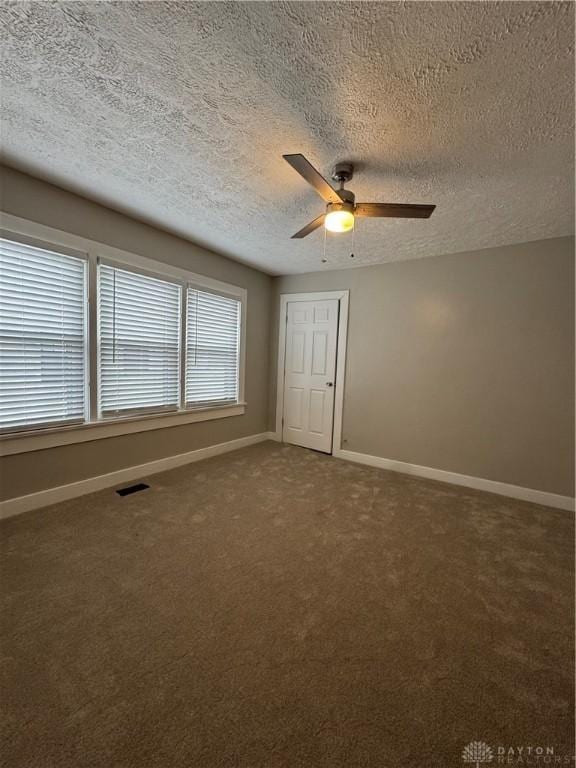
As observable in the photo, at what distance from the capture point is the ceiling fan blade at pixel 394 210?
71.5 inches

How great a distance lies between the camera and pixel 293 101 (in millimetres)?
1497

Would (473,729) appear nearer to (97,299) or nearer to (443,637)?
(443,637)

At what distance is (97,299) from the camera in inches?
106

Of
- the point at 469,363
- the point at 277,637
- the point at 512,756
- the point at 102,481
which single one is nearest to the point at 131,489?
the point at 102,481

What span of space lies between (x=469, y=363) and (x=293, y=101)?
2870mm

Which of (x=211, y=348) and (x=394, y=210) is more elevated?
(x=394, y=210)

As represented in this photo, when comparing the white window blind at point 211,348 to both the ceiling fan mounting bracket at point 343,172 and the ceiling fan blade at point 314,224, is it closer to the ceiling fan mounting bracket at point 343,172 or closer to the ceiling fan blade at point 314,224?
the ceiling fan blade at point 314,224

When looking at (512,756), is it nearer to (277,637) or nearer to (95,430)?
(277,637)

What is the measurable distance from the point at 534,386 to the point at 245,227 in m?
3.17

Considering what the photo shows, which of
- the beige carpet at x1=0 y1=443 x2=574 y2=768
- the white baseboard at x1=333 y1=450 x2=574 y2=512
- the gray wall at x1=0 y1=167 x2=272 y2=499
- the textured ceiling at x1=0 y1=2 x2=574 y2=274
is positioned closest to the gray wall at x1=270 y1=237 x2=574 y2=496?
the white baseboard at x1=333 y1=450 x2=574 y2=512

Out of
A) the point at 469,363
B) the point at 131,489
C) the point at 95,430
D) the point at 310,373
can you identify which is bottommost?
the point at 131,489

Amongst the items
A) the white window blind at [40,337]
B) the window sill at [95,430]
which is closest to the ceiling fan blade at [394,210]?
the white window blind at [40,337]

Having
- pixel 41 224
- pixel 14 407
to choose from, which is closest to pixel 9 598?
pixel 14 407

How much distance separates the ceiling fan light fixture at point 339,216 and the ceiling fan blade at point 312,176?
0.04 meters
